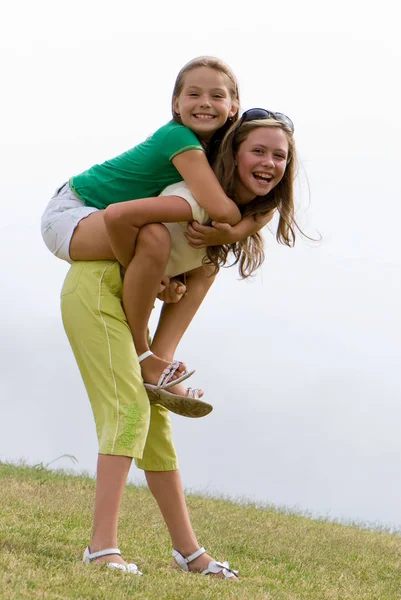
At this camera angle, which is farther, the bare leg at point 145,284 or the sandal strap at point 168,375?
the sandal strap at point 168,375

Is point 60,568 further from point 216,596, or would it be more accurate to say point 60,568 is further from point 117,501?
point 216,596

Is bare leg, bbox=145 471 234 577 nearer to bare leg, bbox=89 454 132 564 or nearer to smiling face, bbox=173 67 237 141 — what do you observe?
bare leg, bbox=89 454 132 564

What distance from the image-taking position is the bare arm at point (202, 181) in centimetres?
432

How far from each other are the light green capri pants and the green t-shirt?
1.15 ft

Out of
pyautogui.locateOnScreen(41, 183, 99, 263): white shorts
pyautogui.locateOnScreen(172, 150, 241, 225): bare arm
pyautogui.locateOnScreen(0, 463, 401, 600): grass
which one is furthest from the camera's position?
pyautogui.locateOnScreen(41, 183, 99, 263): white shorts

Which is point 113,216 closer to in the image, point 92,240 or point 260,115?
point 92,240

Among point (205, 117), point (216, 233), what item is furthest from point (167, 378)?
point (205, 117)

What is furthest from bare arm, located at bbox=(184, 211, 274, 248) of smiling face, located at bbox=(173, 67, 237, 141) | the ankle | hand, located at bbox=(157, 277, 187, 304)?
the ankle

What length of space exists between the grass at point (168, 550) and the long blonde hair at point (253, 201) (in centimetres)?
157

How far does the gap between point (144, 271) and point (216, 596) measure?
150 cm

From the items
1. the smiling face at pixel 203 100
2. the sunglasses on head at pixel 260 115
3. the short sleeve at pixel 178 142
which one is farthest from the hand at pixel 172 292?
the sunglasses on head at pixel 260 115

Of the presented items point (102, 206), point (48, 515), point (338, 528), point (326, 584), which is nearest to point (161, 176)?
point (102, 206)

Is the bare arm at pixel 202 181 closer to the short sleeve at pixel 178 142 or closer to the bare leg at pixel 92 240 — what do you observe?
the short sleeve at pixel 178 142

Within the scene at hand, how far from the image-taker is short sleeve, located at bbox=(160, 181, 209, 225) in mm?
4359
